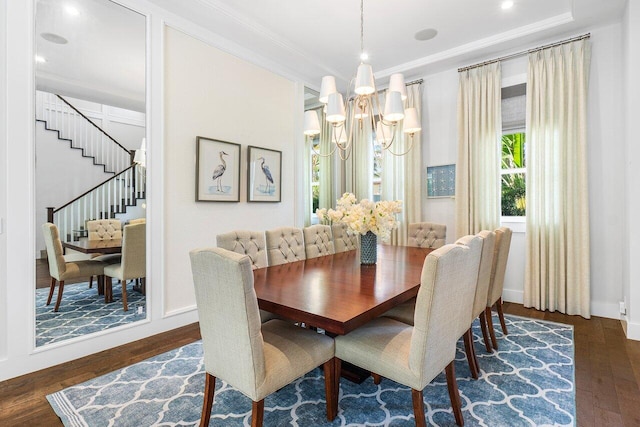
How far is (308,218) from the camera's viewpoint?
5.41m

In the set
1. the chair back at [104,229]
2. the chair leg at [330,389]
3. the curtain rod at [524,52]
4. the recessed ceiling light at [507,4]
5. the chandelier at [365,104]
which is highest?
the recessed ceiling light at [507,4]

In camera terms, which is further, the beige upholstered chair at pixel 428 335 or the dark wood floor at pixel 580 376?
the dark wood floor at pixel 580 376

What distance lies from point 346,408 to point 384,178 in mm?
3514

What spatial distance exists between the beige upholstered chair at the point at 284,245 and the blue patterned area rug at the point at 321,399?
905mm

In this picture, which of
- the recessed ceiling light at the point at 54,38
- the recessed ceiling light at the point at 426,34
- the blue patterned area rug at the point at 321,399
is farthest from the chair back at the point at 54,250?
the recessed ceiling light at the point at 426,34

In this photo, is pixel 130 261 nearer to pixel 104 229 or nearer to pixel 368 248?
pixel 104 229

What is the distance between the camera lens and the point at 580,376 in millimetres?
2211

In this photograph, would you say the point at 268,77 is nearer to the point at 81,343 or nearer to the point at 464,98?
the point at 464,98

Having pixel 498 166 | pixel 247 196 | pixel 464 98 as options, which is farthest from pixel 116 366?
pixel 464 98

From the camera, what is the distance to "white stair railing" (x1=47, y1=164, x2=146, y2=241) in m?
2.48

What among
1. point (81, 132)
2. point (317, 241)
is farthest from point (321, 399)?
point (81, 132)

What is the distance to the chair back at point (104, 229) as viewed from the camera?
8.67 ft

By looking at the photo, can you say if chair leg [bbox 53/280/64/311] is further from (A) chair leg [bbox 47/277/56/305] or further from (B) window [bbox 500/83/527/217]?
(B) window [bbox 500/83/527/217]

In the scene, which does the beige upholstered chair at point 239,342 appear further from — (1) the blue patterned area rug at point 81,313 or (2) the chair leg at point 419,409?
(1) the blue patterned area rug at point 81,313
